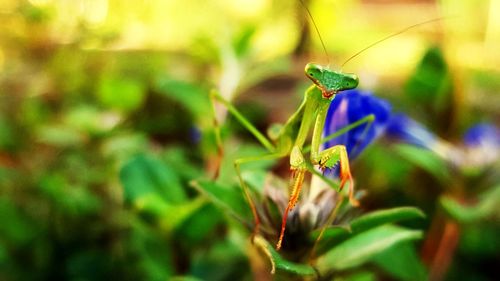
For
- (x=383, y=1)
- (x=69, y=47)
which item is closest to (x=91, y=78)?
(x=69, y=47)

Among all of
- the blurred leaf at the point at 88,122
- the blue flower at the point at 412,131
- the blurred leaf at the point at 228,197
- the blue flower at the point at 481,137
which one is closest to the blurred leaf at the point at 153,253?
the blurred leaf at the point at 228,197

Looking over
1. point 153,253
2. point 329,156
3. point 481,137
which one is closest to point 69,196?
point 153,253

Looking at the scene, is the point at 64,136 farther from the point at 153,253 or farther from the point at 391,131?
the point at 391,131

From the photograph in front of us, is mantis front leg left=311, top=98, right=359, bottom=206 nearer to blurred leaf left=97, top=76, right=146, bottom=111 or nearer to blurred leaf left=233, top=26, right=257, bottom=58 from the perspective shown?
blurred leaf left=233, top=26, right=257, bottom=58

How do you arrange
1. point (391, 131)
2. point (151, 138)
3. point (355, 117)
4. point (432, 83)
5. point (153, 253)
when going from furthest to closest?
1. point (151, 138)
2. point (391, 131)
3. point (432, 83)
4. point (153, 253)
5. point (355, 117)

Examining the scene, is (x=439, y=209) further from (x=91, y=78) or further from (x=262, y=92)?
(x=91, y=78)

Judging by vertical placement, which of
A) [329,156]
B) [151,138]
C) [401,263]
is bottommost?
[401,263]
